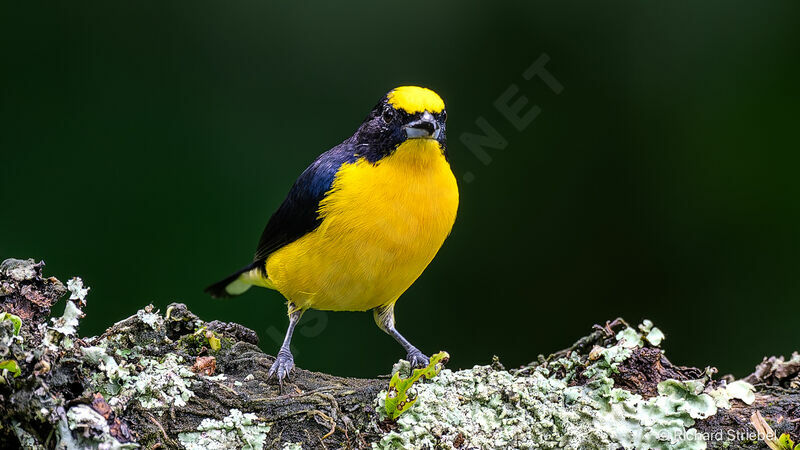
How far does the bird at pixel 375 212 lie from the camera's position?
149 inches

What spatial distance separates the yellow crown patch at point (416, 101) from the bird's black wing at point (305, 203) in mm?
390

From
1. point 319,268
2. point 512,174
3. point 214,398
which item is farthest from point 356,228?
point 512,174

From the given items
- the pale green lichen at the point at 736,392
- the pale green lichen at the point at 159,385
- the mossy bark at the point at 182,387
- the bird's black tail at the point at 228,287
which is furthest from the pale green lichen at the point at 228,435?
the bird's black tail at the point at 228,287

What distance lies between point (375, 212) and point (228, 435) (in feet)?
4.81

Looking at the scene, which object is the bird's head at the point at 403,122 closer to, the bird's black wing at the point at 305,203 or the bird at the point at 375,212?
the bird at the point at 375,212

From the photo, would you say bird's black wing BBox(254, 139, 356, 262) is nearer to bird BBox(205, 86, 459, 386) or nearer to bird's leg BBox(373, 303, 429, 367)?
bird BBox(205, 86, 459, 386)

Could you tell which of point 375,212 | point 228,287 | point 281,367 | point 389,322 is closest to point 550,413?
point 281,367

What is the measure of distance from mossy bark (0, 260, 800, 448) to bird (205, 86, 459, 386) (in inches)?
25.3

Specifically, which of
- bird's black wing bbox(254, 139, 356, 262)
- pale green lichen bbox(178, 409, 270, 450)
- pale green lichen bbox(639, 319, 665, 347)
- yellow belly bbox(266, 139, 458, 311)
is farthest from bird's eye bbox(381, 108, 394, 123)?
pale green lichen bbox(178, 409, 270, 450)

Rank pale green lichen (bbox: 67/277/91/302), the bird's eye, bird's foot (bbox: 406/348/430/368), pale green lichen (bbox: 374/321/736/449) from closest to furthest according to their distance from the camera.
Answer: pale green lichen (bbox: 67/277/91/302), pale green lichen (bbox: 374/321/736/449), the bird's eye, bird's foot (bbox: 406/348/430/368)

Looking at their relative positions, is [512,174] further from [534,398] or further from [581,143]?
[534,398]

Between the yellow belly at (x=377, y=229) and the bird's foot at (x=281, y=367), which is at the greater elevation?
the yellow belly at (x=377, y=229)

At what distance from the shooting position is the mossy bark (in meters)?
2.26

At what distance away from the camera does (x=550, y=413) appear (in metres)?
2.77
